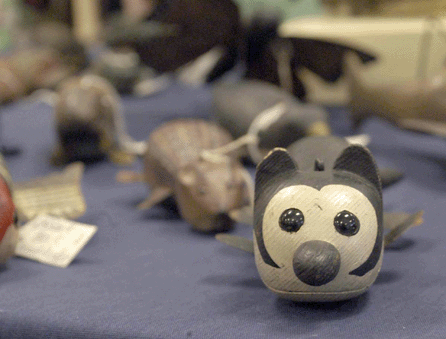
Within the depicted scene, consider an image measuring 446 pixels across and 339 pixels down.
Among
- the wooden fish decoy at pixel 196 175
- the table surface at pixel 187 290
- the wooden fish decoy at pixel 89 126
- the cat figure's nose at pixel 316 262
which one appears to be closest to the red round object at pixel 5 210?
the table surface at pixel 187 290

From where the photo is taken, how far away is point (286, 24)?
1.96 m

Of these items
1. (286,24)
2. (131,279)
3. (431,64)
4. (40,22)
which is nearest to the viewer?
(131,279)

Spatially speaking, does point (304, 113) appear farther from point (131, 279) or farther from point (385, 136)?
point (131, 279)

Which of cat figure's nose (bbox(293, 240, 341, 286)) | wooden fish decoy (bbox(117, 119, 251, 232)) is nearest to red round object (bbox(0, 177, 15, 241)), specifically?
wooden fish decoy (bbox(117, 119, 251, 232))

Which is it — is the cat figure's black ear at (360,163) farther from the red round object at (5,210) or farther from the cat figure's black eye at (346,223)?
the red round object at (5,210)

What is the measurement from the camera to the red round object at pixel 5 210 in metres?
0.81

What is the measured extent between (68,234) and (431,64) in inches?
50.2

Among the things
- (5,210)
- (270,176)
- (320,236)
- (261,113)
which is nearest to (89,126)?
(261,113)

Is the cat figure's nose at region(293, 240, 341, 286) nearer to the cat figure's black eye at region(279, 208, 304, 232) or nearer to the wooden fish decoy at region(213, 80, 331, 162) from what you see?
the cat figure's black eye at region(279, 208, 304, 232)

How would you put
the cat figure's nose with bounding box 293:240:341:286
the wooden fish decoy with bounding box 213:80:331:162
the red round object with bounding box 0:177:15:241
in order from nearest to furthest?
the cat figure's nose with bounding box 293:240:341:286 → the red round object with bounding box 0:177:15:241 → the wooden fish decoy with bounding box 213:80:331:162

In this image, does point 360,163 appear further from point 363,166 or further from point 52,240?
point 52,240

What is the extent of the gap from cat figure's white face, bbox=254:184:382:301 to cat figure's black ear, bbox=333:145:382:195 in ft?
0.15

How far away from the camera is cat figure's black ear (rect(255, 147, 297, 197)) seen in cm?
74

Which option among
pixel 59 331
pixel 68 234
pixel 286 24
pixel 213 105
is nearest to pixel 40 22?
pixel 286 24
